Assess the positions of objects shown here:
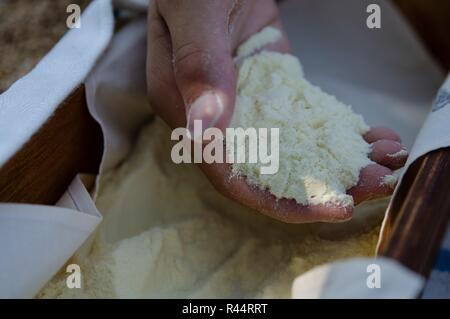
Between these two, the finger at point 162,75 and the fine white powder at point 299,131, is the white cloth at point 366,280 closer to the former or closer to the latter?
the fine white powder at point 299,131

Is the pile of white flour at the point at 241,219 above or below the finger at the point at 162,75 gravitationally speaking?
below

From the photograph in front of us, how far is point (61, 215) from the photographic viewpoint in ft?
1.72

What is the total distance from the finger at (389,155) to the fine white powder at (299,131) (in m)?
0.01

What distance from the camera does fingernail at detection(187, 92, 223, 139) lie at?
0.47 meters

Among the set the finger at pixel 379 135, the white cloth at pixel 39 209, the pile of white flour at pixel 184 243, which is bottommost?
the pile of white flour at pixel 184 243

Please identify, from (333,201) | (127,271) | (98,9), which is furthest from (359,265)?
(98,9)

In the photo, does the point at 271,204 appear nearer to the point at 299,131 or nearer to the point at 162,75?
the point at 299,131

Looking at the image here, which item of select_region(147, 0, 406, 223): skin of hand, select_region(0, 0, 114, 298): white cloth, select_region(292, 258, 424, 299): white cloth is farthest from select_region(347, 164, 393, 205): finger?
select_region(0, 0, 114, 298): white cloth

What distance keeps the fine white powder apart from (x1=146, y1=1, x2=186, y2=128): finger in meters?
0.07

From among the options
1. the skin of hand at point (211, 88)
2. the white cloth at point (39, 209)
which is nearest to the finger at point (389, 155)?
the skin of hand at point (211, 88)

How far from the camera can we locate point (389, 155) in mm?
546

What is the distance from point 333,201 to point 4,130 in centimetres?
31

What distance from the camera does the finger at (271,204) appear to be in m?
0.51

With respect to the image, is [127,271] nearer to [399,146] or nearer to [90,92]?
[90,92]
